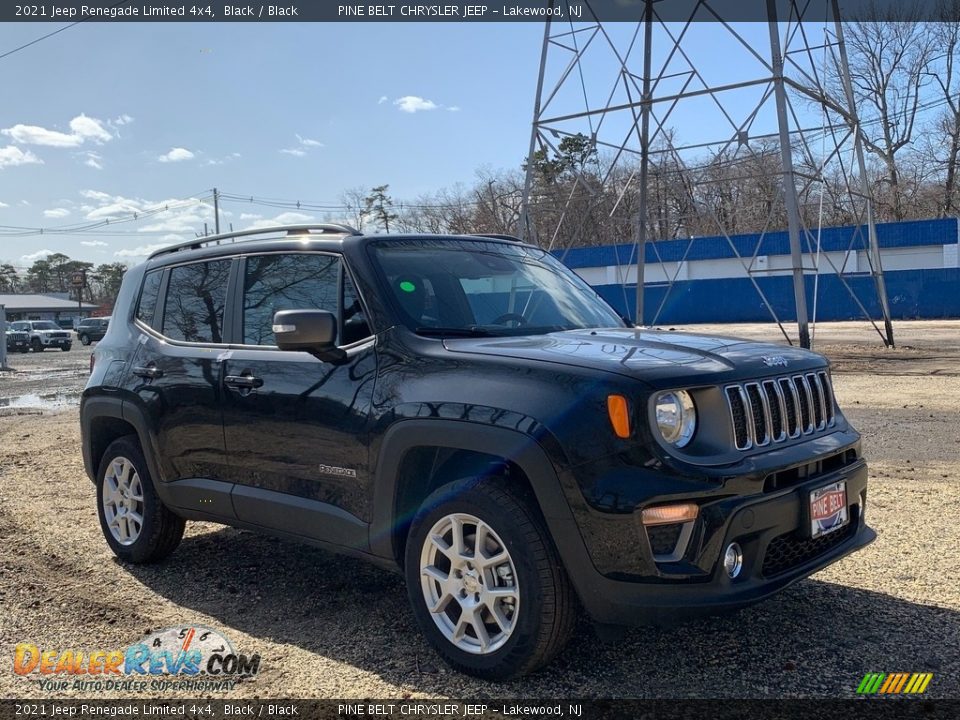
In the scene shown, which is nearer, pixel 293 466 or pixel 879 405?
pixel 293 466

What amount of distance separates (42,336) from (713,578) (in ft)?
156

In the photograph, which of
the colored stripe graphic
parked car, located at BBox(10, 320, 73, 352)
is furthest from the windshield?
parked car, located at BBox(10, 320, 73, 352)

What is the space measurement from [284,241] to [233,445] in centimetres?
112

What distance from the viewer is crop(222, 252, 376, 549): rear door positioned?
3848 millimetres

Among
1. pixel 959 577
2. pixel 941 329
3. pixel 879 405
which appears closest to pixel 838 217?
pixel 941 329

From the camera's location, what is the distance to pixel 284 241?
4535mm

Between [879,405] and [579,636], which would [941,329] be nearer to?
[879,405]

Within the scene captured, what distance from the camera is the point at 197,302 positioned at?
16.3ft

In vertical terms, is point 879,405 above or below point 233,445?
below

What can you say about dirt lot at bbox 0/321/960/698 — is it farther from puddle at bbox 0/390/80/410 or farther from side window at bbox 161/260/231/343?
puddle at bbox 0/390/80/410

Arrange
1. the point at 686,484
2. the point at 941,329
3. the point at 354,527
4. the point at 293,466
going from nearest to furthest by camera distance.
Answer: the point at 686,484, the point at 354,527, the point at 293,466, the point at 941,329

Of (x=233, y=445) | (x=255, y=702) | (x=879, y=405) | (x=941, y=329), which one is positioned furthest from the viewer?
(x=941, y=329)

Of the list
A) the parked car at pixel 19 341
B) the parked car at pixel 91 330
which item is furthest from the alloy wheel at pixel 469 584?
the parked car at pixel 91 330

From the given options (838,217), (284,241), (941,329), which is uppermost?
(838,217)
